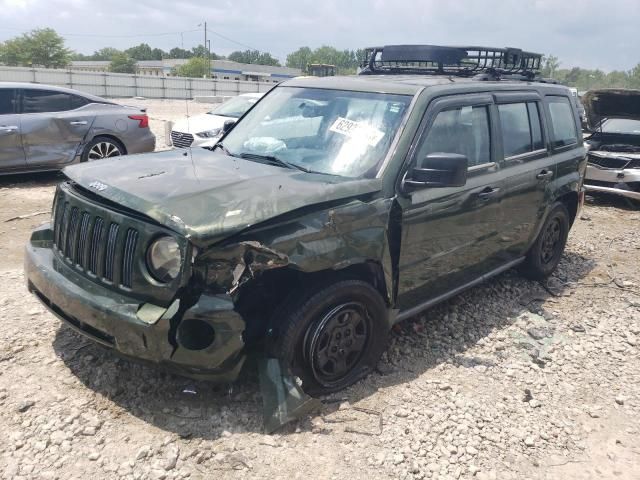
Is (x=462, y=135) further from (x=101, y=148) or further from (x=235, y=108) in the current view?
(x=235, y=108)

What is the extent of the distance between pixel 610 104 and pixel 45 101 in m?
9.33

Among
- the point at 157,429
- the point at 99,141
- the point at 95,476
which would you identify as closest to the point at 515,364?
the point at 157,429

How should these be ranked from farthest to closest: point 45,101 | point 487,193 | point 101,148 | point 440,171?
point 101,148 < point 45,101 < point 487,193 < point 440,171

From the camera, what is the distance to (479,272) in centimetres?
455

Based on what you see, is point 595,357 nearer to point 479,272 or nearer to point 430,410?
point 479,272

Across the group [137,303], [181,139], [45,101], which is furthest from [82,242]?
[181,139]

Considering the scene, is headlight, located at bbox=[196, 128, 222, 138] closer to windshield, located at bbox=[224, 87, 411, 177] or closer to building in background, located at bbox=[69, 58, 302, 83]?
windshield, located at bbox=[224, 87, 411, 177]

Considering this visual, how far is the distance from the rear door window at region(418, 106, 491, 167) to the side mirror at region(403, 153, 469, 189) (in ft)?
0.78

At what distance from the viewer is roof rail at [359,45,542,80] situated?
535 cm

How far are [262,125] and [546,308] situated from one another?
9.87ft

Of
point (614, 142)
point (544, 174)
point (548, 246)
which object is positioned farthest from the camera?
point (614, 142)

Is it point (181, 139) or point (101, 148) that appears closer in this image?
point (101, 148)

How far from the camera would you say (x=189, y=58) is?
359 ft

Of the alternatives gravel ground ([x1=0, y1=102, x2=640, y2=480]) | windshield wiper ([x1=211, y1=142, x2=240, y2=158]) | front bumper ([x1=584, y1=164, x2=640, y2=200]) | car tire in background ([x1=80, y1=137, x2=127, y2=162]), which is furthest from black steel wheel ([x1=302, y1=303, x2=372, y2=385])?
front bumper ([x1=584, y1=164, x2=640, y2=200])
